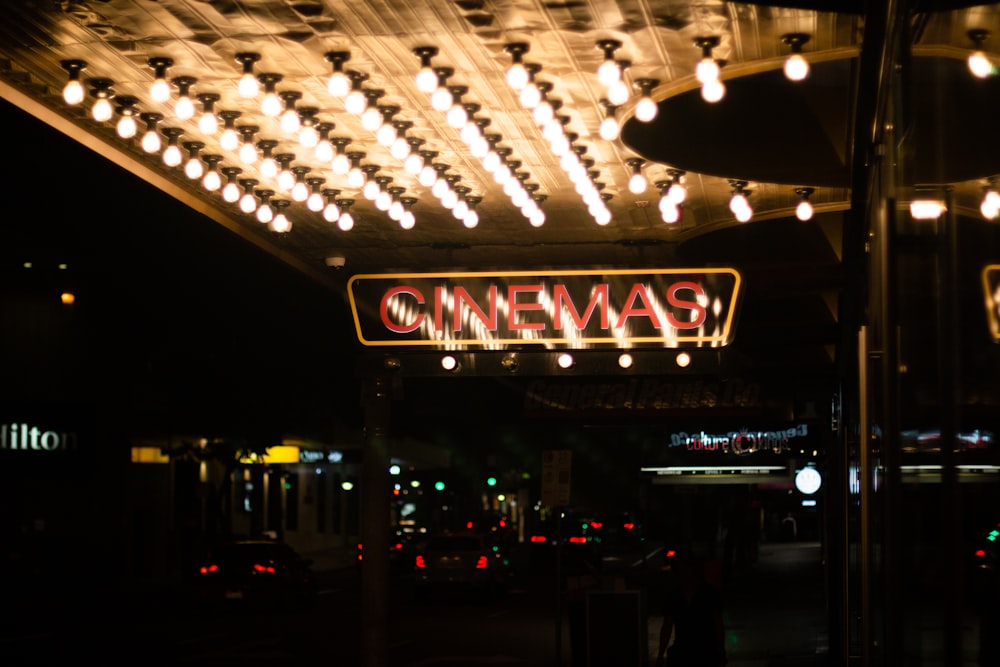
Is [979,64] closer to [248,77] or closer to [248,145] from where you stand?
[248,77]

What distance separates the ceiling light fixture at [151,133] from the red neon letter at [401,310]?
3276mm

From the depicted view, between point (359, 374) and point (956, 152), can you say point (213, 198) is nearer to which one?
point (359, 374)

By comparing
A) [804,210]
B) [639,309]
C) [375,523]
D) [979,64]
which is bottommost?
[375,523]

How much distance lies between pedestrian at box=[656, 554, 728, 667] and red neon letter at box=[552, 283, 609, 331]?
8.21 feet

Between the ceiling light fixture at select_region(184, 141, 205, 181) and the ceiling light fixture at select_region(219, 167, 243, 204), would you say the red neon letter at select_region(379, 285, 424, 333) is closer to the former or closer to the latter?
the ceiling light fixture at select_region(219, 167, 243, 204)

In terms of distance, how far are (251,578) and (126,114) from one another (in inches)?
876

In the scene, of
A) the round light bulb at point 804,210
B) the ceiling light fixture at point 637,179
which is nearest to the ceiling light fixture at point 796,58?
the ceiling light fixture at point 637,179

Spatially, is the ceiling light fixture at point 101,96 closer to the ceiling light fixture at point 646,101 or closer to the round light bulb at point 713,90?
the ceiling light fixture at point 646,101

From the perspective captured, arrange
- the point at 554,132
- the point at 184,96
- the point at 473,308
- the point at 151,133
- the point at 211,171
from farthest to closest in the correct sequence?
the point at 473,308 < the point at 211,171 < the point at 151,133 < the point at 554,132 < the point at 184,96

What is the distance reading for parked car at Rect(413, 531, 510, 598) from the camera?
110ft

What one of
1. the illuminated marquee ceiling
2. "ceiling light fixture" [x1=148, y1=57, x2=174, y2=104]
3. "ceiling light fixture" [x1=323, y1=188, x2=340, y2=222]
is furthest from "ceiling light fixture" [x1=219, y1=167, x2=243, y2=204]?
"ceiling light fixture" [x1=148, y1=57, x2=174, y2=104]

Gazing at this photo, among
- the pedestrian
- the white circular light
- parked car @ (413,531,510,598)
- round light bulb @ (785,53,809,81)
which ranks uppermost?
round light bulb @ (785,53,809,81)

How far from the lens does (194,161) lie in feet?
36.2

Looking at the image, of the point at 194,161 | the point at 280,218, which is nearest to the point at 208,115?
the point at 194,161
